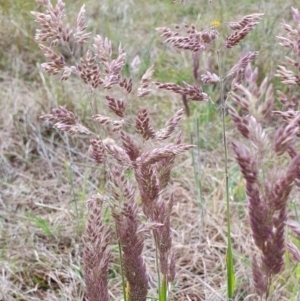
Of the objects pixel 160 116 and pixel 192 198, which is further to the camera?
pixel 160 116

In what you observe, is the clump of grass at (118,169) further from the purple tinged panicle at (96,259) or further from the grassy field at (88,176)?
the grassy field at (88,176)

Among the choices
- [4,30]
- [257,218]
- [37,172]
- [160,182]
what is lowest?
[37,172]

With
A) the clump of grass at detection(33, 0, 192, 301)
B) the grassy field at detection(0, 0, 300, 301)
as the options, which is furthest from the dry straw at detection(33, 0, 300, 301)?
the grassy field at detection(0, 0, 300, 301)

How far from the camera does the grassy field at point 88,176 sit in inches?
71.2

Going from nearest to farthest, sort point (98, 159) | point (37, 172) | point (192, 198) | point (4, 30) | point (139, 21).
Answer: point (98, 159) → point (192, 198) → point (37, 172) → point (4, 30) → point (139, 21)

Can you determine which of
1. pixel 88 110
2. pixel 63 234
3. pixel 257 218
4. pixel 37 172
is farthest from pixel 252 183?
pixel 88 110

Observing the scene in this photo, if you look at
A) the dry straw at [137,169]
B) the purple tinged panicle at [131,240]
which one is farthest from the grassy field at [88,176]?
the purple tinged panicle at [131,240]

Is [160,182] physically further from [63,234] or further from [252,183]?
[63,234]

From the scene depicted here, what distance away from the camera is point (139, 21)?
3.93m

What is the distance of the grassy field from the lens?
5.93ft

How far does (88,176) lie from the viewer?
94.7 inches

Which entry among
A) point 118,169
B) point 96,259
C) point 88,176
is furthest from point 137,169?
point 88,176

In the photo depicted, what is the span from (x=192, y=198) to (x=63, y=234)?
569 mm

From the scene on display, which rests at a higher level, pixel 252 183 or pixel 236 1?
pixel 252 183
